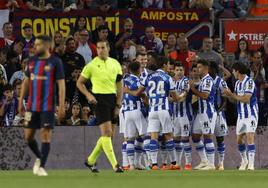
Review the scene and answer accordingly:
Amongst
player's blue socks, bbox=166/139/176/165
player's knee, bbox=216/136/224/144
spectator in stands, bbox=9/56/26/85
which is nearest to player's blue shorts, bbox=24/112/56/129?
player's blue socks, bbox=166/139/176/165

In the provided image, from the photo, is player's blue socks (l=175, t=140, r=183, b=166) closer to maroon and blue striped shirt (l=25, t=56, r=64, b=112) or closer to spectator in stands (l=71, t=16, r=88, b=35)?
spectator in stands (l=71, t=16, r=88, b=35)

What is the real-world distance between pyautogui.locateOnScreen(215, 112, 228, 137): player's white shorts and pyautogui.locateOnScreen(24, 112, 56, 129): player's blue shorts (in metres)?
7.43

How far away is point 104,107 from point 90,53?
Result: 6.94m

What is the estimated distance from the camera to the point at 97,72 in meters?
21.3

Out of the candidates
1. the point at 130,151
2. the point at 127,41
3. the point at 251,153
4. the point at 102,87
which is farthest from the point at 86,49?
the point at 102,87

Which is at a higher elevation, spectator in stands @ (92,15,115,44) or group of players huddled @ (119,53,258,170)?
spectator in stands @ (92,15,115,44)

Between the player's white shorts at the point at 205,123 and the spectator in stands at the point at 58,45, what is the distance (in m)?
3.94

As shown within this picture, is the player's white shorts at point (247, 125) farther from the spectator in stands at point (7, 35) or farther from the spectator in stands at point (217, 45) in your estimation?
the spectator in stands at point (7, 35)

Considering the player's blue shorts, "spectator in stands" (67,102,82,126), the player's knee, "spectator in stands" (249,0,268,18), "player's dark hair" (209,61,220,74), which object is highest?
"spectator in stands" (249,0,268,18)

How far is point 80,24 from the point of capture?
2848cm

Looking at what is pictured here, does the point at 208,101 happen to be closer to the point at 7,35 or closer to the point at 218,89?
the point at 218,89

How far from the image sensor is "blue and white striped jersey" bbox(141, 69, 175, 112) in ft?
80.8

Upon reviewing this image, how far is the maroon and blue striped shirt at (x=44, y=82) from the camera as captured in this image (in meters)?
19.0

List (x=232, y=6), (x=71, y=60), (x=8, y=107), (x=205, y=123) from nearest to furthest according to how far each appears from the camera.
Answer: (x=205, y=123) < (x=8, y=107) < (x=71, y=60) < (x=232, y=6)
